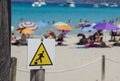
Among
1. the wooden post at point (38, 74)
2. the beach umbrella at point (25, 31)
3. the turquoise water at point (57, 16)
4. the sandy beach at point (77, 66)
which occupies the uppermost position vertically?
the turquoise water at point (57, 16)

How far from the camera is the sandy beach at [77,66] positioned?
1163cm

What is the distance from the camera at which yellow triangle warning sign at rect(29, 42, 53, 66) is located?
503 centimetres

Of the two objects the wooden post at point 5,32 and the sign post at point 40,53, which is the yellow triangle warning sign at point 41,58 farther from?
the wooden post at point 5,32

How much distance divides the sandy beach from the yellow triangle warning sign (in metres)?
2.89

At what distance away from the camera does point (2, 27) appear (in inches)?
167

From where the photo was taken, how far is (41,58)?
16.5ft

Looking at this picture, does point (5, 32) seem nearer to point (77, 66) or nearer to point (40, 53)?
point (40, 53)

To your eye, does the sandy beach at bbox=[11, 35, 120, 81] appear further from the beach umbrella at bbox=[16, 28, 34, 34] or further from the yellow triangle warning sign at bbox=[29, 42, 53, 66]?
the beach umbrella at bbox=[16, 28, 34, 34]

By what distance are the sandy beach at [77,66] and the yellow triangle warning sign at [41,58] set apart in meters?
2.89

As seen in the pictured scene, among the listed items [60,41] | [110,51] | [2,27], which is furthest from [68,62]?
[2,27]

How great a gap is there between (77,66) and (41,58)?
9.03 m

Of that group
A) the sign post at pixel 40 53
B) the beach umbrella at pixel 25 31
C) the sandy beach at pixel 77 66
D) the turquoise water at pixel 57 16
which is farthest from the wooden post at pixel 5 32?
the turquoise water at pixel 57 16

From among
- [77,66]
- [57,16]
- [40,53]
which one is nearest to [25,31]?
[77,66]

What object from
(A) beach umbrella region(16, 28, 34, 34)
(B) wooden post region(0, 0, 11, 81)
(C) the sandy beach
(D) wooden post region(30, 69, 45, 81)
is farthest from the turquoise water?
(B) wooden post region(0, 0, 11, 81)
